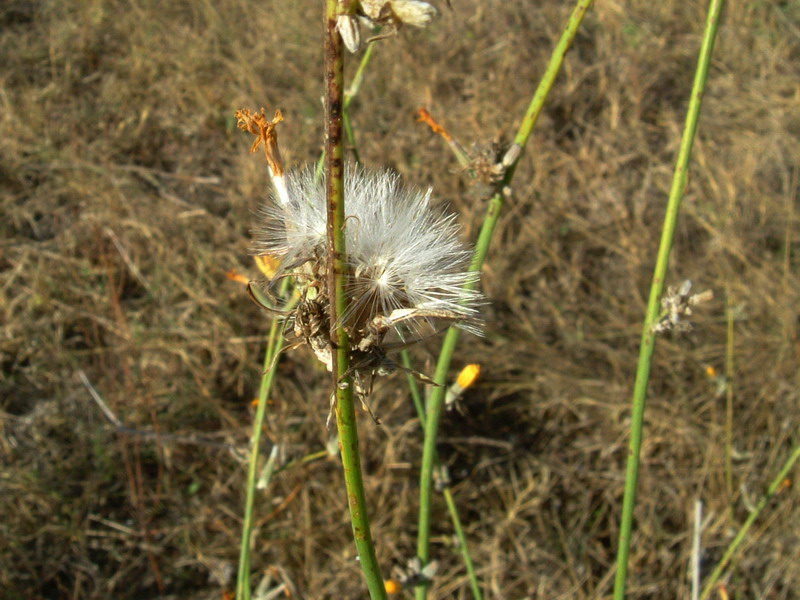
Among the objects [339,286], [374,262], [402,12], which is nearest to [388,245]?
[374,262]

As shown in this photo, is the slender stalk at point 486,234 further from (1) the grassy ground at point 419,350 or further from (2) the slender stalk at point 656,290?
(1) the grassy ground at point 419,350

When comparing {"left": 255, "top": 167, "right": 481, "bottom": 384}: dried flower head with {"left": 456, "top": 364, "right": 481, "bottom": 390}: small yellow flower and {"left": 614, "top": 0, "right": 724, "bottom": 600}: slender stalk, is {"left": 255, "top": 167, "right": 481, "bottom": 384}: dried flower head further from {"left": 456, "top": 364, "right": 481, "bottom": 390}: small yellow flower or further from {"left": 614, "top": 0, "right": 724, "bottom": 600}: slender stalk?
{"left": 614, "top": 0, "right": 724, "bottom": 600}: slender stalk

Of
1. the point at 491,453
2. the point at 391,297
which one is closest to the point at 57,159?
the point at 491,453

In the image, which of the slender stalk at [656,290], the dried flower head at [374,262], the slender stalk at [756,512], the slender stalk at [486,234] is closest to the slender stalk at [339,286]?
the dried flower head at [374,262]

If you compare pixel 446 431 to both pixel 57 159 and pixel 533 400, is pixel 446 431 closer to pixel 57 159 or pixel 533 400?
pixel 533 400

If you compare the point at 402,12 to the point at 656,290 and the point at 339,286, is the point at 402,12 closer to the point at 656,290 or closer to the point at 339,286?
the point at 339,286

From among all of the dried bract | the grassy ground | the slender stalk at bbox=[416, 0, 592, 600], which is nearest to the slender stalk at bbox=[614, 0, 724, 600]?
the dried bract
